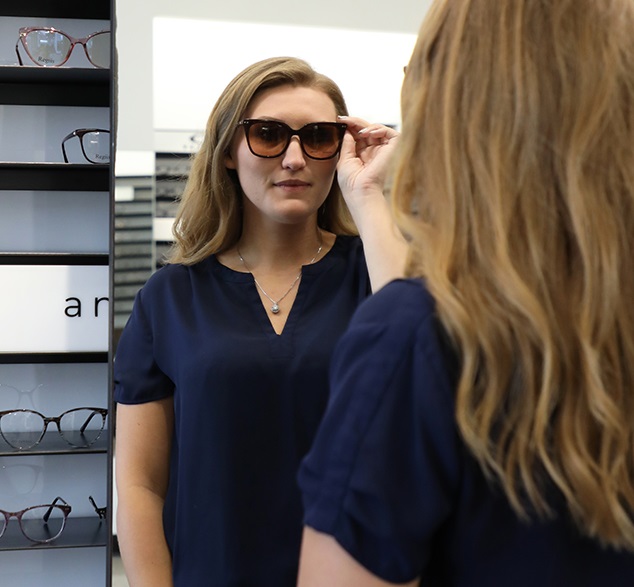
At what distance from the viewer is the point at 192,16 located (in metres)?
3.10

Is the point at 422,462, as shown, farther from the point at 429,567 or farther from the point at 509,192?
the point at 509,192

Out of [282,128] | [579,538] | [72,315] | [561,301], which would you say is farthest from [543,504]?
[72,315]

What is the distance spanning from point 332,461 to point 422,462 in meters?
0.08

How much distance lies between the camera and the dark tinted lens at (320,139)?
58.0 inches

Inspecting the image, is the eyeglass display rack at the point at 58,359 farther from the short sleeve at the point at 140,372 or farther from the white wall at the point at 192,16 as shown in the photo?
the short sleeve at the point at 140,372

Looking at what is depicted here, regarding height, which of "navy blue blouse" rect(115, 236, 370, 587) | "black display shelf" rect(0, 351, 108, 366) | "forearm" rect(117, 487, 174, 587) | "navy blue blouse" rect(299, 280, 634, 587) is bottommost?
"black display shelf" rect(0, 351, 108, 366)

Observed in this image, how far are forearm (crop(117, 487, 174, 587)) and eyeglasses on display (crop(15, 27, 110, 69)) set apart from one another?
223cm

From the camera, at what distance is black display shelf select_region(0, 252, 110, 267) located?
3.25 metres

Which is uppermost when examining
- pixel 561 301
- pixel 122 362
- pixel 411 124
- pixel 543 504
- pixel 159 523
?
pixel 411 124

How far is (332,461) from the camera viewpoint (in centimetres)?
72

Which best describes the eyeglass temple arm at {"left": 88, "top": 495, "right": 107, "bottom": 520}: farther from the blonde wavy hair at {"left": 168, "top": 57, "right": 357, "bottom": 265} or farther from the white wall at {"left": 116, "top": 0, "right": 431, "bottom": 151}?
the blonde wavy hair at {"left": 168, "top": 57, "right": 357, "bottom": 265}

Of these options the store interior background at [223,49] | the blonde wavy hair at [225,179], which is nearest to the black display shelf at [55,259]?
the store interior background at [223,49]

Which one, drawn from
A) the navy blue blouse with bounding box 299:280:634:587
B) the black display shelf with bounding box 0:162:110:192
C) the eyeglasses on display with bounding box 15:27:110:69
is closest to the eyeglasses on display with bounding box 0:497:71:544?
the black display shelf with bounding box 0:162:110:192

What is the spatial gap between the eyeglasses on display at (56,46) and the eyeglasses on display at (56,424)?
1.37m
